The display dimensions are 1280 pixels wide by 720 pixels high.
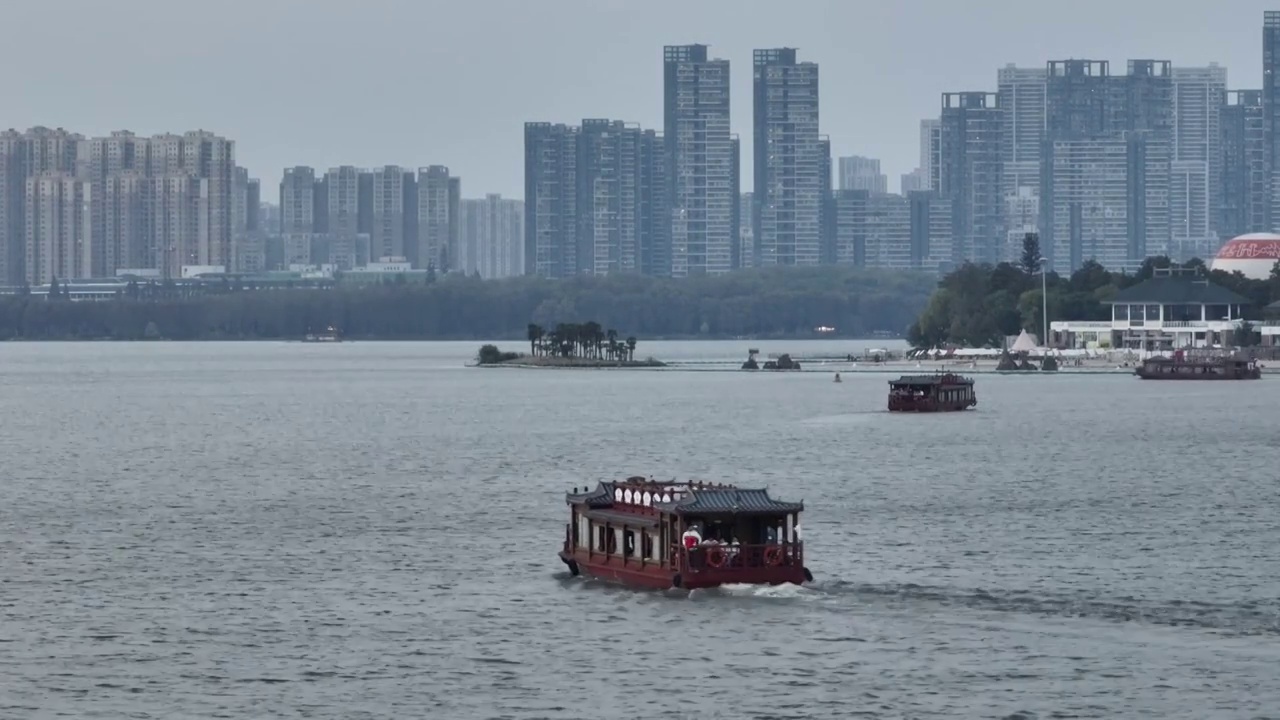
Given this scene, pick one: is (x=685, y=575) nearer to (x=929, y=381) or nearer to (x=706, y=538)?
(x=706, y=538)

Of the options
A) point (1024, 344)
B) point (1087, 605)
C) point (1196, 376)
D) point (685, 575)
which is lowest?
point (1087, 605)

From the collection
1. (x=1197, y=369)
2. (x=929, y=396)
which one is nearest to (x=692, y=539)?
(x=929, y=396)

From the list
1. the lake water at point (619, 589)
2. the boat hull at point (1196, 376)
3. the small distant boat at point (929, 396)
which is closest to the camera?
the lake water at point (619, 589)

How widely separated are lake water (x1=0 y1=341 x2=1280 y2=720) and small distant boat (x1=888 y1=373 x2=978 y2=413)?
18.3 meters

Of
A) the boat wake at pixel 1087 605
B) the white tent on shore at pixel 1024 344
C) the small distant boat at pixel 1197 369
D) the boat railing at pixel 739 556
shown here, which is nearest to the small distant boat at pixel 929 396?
the small distant boat at pixel 1197 369

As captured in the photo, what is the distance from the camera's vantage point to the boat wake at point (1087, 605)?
4209 centimetres

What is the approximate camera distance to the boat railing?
43875mm

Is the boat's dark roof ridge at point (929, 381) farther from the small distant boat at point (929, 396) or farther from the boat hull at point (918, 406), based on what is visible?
the boat hull at point (918, 406)

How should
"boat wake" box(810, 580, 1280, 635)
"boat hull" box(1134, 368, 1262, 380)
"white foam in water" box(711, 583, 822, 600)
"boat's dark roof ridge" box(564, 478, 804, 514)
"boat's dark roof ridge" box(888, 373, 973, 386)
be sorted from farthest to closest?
"boat hull" box(1134, 368, 1262, 380), "boat's dark roof ridge" box(888, 373, 973, 386), "white foam in water" box(711, 583, 822, 600), "boat's dark roof ridge" box(564, 478, 804, 514), "boat wake" box(810, 580, 1280, 635)

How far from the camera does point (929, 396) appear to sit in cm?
11644

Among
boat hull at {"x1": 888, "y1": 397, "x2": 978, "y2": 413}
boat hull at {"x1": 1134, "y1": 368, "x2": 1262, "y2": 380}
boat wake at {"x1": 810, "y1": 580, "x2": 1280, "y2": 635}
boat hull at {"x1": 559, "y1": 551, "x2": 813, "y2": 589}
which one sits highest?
boat hull at {"x1": 1134, "y1": 368, "x2": 1262, "y2": 380}

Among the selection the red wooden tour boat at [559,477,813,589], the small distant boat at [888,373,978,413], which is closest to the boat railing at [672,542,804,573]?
the red wooden tour boat at [559,477,813,589]

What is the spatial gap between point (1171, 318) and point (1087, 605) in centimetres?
14299

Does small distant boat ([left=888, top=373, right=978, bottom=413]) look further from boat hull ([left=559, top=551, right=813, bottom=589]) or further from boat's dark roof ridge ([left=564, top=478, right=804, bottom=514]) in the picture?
boat hull ([left=559, top=551, right=813, bottom=589])
